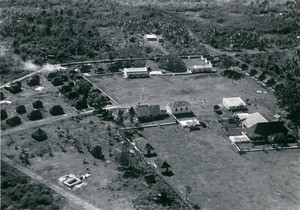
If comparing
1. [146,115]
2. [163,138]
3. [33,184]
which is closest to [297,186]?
[163,138]

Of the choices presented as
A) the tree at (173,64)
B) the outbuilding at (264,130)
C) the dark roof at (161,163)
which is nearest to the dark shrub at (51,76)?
the tree at (173,64)

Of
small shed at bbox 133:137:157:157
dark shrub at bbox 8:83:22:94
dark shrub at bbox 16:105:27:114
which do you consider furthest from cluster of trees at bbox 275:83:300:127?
dark shrub at bbox 8:83:22:94

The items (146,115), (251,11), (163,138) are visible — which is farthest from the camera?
(251,11)

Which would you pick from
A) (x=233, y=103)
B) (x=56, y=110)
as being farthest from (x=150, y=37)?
(x=56, y=110)

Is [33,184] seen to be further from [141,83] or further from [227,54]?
[227,54]

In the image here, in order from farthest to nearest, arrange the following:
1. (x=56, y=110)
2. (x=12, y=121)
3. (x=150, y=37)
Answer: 1. (x=150, y=37)
2. (x=56, y=110)
3. (x=12, y=121)

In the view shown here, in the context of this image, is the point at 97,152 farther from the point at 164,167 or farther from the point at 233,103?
the point at 233,103

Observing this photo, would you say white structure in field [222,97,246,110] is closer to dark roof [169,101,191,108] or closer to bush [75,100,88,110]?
dark roof [169,101,191,108]
